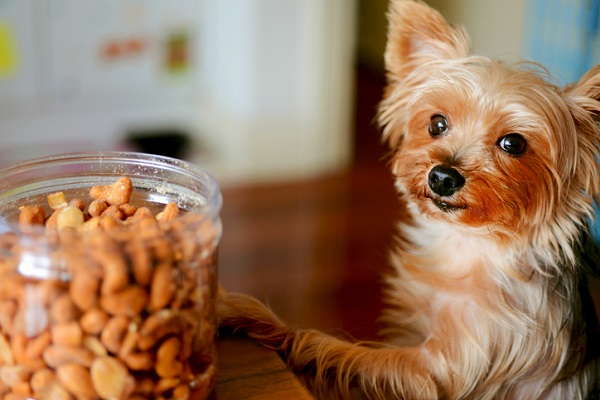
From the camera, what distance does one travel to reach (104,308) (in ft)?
2.24

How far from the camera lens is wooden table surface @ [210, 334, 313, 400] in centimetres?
86

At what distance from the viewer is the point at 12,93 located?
3172mm

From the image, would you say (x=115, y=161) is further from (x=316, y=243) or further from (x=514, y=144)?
(x=316, y=243)

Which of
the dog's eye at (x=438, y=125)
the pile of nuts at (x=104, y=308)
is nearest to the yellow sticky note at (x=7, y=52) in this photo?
the dog's eye at (x=438, y=125)

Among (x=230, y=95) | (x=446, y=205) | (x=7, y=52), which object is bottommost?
(x=230, y=95)

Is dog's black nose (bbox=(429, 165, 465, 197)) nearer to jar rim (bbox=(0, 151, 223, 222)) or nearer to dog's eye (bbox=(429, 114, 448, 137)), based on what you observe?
dog's eye (bbox=(429, 114, 448, 137))

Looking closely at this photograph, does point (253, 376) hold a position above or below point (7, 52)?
above

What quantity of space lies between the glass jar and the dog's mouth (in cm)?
42

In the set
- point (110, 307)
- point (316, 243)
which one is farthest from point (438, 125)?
point (316, 243)

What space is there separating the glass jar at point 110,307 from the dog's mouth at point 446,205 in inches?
16.7

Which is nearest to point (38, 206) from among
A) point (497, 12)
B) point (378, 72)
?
point (497, 12)

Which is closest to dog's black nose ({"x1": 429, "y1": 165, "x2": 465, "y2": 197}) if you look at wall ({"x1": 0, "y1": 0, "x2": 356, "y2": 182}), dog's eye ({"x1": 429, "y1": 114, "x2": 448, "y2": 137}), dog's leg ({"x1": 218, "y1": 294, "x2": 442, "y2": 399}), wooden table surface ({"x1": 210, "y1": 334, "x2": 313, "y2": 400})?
dog's eye ({"x1": 429, "y1": 114, "x2": 448, "y2": 137})

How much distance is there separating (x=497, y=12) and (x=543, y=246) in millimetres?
2336

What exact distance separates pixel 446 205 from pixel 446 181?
0.11 ft
